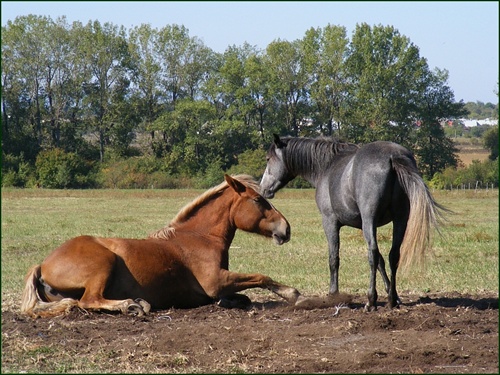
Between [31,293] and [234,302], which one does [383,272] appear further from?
[31,293]

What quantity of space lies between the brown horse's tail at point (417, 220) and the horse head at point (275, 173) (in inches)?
89.2

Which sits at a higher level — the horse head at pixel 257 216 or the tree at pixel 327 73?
the tree at pixel 327 73

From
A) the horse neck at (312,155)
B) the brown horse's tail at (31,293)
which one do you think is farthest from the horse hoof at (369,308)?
the brown horse's tail at (31,293)

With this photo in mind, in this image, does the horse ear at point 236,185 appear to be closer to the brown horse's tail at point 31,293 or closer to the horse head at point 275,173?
the horse head at point 275,173

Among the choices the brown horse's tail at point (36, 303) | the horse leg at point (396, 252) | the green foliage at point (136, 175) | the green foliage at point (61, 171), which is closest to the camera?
the brown horse's tail at point (36, 303)

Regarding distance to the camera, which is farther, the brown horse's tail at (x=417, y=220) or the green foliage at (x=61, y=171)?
the green foliage at (x=61, y=171)

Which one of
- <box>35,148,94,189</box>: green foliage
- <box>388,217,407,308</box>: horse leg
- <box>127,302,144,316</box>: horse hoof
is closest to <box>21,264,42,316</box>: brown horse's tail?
<box>127,302,144,316</box>: horse hoof

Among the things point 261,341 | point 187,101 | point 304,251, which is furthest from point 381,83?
point 261,341

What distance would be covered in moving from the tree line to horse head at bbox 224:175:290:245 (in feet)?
125

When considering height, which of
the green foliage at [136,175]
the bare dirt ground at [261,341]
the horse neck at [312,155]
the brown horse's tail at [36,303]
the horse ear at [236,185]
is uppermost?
the horse neck at [312,155]

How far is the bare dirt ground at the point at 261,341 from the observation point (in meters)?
6.02

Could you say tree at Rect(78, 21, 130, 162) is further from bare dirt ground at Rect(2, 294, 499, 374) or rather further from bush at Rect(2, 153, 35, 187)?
bare dirt ground at Rect(2, 294, 499, 374)

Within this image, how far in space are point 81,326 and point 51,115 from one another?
57303 millimetres

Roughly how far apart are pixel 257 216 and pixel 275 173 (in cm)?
138
